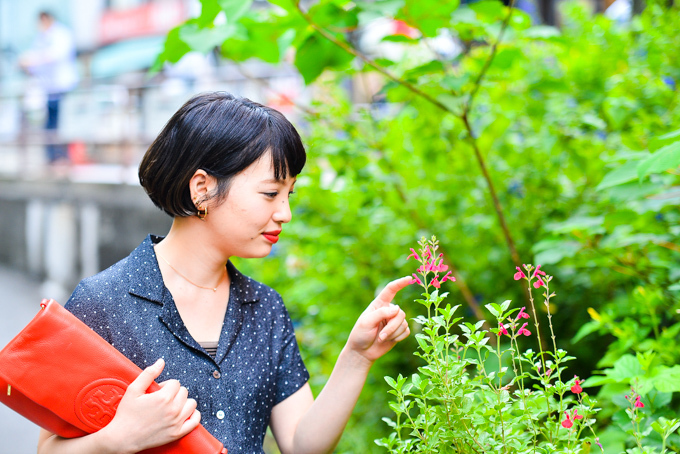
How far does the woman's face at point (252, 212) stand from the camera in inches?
53.2

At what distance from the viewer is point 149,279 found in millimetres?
1379

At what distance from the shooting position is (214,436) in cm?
132

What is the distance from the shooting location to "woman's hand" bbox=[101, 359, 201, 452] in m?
1.13

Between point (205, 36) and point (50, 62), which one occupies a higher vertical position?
point (50, 62)

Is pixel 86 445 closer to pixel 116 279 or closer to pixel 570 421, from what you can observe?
pixel 116 279

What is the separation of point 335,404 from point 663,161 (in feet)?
2.91

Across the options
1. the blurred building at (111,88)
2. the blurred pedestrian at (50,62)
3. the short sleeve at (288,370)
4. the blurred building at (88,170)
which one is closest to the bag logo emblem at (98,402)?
the short sleeve at (288,370)

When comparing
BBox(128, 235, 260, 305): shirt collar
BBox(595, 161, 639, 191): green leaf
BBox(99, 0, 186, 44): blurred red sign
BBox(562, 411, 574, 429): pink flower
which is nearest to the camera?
BBox(562, 411, 574, 429): pink flower

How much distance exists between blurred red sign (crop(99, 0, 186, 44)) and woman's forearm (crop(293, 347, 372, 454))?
42.3ft

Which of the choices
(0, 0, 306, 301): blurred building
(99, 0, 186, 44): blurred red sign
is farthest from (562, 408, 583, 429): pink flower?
(99, 0, 186, 44): blurred red sign

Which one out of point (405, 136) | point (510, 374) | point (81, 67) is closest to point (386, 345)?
point (510, 374)

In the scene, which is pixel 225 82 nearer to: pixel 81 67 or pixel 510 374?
pixel 510 374

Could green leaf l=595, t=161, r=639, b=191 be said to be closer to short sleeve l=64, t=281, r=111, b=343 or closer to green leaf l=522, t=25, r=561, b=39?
green leaf l=522, t=25, r=561, b=39

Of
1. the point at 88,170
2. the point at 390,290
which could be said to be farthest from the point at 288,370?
the point at 88,170
